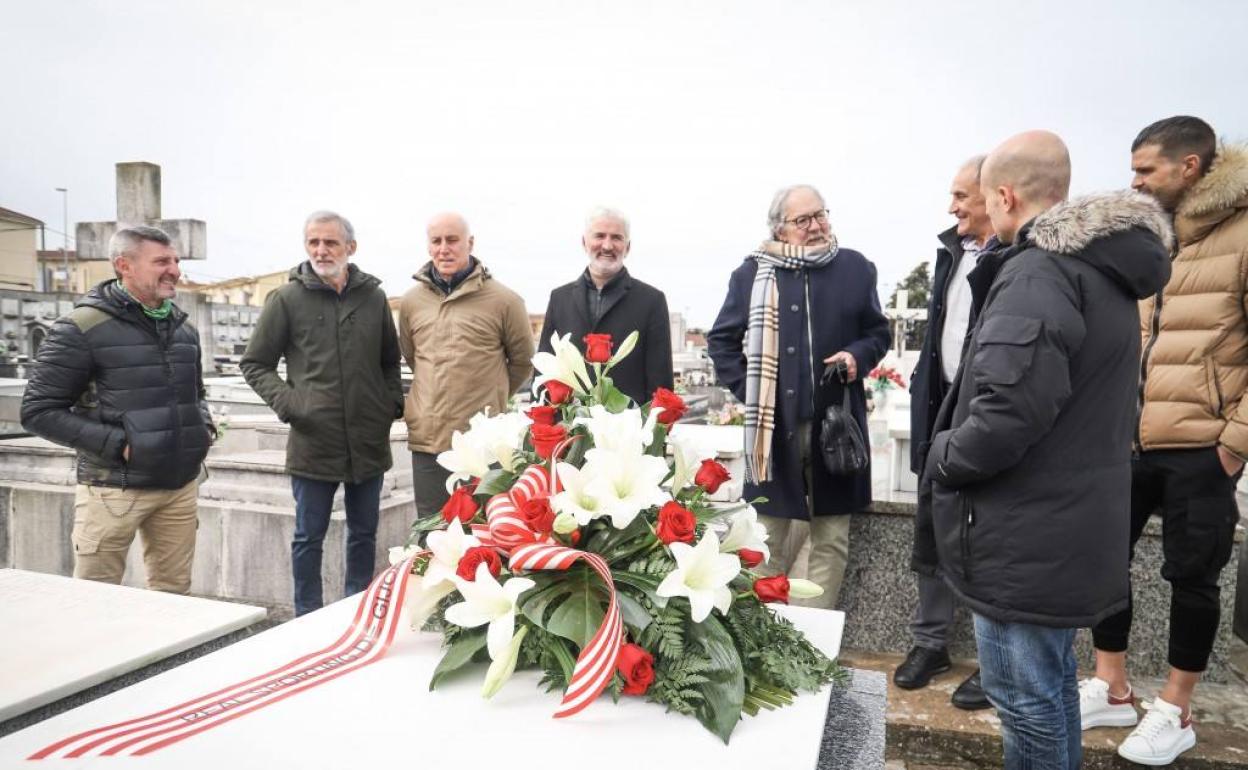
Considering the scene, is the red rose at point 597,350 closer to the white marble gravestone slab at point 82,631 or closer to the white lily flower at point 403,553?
the white lily flower at point 403,553

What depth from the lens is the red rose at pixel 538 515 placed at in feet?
4.69

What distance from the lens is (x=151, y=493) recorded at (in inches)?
127

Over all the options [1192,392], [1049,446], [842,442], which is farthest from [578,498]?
[1192,392]

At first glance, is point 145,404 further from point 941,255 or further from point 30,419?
point 941,255

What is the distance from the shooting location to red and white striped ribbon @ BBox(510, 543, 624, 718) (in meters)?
1.32

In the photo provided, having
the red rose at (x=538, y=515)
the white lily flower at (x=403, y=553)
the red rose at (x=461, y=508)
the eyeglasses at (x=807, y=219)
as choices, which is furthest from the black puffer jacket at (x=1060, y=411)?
the eyeglasses at (x=807, y=219)

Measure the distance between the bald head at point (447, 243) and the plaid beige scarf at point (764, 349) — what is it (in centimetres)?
138

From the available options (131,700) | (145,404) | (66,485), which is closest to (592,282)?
(145,404)

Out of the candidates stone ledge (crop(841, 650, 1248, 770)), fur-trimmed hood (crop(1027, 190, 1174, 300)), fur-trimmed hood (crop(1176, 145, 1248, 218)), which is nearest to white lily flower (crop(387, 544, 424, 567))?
fur-trimmed hood (crop(1027, 190, 1174, 300))

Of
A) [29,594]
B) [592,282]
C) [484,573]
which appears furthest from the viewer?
[592,282]

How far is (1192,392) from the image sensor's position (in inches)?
94.5

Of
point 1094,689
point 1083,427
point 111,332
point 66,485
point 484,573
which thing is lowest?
point 1094,689

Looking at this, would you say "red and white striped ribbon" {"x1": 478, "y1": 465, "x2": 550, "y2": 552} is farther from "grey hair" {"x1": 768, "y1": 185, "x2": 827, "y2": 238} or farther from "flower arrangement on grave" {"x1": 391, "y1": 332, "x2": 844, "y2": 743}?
"grey hair" {"x1": 768, "y1": 185, "x2": 827, "y2": 238}

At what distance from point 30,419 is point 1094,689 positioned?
3.87m
